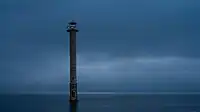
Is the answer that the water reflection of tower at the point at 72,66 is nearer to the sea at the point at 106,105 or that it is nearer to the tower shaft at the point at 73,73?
the tower shaft at the point at 73,73

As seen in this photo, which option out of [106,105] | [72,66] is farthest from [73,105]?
[106,105]

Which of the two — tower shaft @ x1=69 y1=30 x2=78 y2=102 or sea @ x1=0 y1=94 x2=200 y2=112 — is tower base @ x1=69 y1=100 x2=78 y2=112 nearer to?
tower shaft @ x1=69 y1=30 x2=78 y2=102

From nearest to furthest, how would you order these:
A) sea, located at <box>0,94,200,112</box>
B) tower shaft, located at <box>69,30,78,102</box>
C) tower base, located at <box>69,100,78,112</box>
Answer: tower shaft, located at <box>69,30,78,102</box>
tower base, located at <box>69,100,78,112</box>
sea, located at <box>0,94,200,112</box>

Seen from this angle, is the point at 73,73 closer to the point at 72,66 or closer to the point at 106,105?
the point at 72,66

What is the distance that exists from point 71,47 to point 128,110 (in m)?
12.5

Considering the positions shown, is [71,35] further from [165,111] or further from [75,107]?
[165,111]

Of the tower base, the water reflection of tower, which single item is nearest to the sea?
the tower base

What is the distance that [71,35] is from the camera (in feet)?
158

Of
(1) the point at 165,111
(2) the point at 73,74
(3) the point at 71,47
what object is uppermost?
(3) the point at 71,47

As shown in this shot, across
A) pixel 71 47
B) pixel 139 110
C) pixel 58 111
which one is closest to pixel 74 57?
pixel 71 47

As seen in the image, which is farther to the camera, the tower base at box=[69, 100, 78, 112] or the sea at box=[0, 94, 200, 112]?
the sea at box=[0, 94, 200, 112]

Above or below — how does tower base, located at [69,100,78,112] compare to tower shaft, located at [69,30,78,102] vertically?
below

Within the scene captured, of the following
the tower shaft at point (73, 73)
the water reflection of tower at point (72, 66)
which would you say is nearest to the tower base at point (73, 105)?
the water reflection of tower at point (72, 66)

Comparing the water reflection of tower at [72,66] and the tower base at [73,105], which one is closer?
the water reflection of tower at [72,66]
